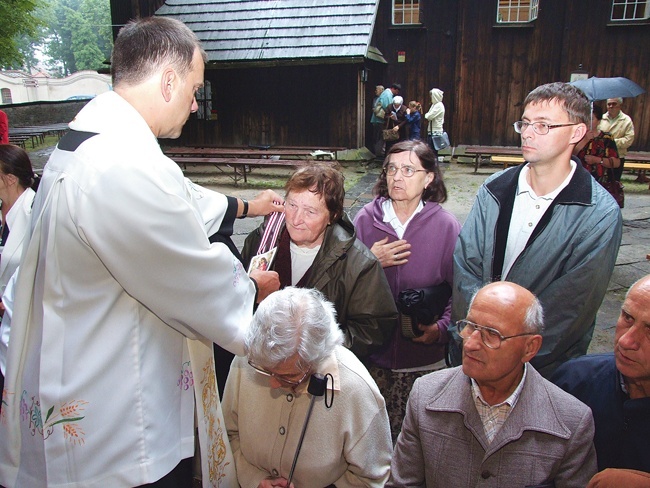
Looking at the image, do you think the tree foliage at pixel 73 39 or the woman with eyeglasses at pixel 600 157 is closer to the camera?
the woman with eyeglasses at pixel 600 157

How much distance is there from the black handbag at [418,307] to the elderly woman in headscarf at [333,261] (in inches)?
5.8

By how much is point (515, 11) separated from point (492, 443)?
13474 mm

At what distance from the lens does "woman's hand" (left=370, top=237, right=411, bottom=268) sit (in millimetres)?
2771

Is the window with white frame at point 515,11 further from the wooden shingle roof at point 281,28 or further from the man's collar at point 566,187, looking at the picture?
the man's collar at point 566,187

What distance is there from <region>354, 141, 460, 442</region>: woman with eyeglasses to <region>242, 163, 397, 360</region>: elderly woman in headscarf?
0.91ft

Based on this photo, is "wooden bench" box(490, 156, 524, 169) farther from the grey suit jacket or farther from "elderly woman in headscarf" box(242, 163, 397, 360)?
the grey suit jacket

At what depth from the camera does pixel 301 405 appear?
1.99m

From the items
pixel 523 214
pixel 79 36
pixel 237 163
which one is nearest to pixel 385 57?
pixel 237 163

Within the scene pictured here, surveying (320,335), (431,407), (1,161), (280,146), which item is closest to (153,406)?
(320,335)

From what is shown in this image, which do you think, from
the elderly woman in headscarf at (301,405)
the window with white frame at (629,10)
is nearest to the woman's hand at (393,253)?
the elderly woman in headscarf at (301,405)

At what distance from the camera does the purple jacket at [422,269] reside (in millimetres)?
2803

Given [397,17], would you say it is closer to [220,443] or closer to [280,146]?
[280,146]

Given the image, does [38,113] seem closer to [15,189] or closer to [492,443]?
[15,189]

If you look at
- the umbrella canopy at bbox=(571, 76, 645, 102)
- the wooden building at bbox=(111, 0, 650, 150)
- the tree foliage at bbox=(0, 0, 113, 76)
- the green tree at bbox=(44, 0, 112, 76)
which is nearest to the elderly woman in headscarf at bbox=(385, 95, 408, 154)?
the wooden building at bbox=(111, 0, 650, 150)
